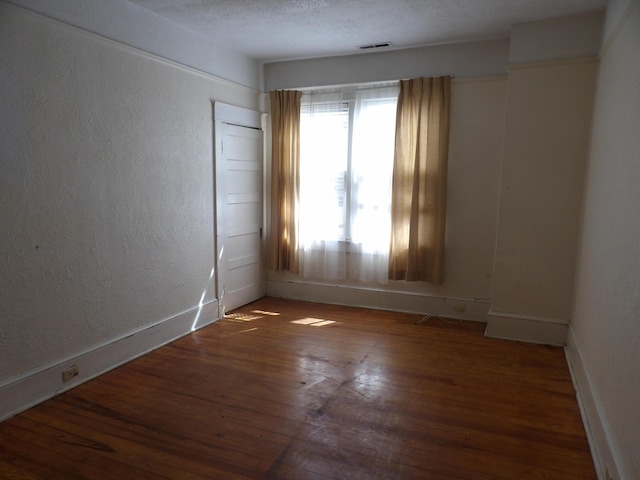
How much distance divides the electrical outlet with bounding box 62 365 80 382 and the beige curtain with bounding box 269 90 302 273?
8.36ft

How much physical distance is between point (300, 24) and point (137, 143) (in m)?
1.74

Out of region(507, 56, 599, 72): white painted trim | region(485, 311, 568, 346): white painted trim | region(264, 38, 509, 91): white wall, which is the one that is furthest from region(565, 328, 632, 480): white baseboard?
region(264, 38, 509, 91): white wall

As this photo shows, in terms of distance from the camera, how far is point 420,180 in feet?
14.5

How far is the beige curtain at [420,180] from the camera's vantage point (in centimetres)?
432

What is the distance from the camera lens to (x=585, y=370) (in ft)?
9.23

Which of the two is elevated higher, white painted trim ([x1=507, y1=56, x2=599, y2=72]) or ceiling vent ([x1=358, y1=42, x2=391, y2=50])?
ceiling vent ([x1=358, y1=42, x2=391, y2=50])

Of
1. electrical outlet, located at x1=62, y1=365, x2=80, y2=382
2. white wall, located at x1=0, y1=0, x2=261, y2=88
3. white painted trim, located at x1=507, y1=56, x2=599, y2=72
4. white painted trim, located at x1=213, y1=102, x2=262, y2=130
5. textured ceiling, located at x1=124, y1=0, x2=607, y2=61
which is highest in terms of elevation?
textured ceiling, located at x1=124, y1=0, x2=607, y2=61

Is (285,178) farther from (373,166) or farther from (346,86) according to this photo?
(346,86)

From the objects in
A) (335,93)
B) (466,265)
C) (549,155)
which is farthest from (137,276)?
(549,155)

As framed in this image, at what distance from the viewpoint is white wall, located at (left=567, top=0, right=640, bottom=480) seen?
74.5 inches

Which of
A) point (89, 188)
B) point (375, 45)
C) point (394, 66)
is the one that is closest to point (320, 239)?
point (394, 66)

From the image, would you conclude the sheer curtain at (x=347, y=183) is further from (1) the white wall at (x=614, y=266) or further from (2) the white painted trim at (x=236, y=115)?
(1) the white wall at (x=614, y=266)

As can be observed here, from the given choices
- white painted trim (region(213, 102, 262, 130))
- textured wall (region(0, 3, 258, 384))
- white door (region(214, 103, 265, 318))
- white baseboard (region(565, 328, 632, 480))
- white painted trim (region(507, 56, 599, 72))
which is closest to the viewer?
white baseboard (region(565, 328, 632, 480))

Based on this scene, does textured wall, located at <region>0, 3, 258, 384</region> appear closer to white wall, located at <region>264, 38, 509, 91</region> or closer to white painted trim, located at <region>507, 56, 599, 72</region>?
white wall, located at <region>264, 38, 509, 91</region>
